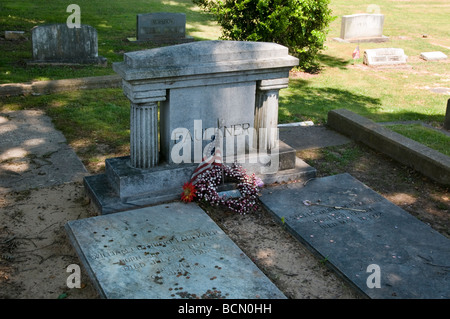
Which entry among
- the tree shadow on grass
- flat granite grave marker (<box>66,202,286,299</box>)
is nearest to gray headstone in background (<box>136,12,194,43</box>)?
the tree shadow on grass

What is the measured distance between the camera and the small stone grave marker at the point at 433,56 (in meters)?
15.8

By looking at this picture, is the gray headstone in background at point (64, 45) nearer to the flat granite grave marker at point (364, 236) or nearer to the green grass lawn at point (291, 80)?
the green grass lawn at point (291, 80)

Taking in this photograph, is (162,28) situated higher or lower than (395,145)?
higher

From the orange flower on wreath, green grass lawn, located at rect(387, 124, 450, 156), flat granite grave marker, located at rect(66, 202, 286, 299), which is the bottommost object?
flat granite grave marker, located at rect(66, 202, 286, 299)

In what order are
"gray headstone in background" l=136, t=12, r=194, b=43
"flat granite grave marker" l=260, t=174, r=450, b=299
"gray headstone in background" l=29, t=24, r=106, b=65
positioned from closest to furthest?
"flat granite grave marker" l=260, t=174, r=450, b=299 < "gray headstone in background" l=29, t=24, r=106, b=65 < "gray headstone in background" l=136, t=12, r=194, b=43

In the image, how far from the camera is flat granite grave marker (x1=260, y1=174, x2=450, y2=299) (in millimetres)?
4906

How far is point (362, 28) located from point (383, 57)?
3.38 m

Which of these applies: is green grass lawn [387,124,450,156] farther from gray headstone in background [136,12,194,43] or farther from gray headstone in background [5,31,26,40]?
gray headstone in background [5,31,26,40]

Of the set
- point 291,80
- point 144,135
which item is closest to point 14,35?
point 291,80

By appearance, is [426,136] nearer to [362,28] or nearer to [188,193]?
[188,193]

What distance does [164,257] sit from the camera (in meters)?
5.11

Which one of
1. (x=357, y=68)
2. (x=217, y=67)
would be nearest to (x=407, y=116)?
(x=357, y=68)

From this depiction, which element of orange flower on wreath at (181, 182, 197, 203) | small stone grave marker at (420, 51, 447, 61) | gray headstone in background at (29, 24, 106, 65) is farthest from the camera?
small stone grave marker at (420, 51, 447, 61)

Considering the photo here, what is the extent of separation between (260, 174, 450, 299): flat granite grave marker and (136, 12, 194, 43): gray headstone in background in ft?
33.3
